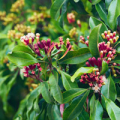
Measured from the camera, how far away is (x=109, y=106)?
969 mm

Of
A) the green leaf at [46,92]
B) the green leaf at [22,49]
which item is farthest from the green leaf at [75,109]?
the green leaf at [22,49]

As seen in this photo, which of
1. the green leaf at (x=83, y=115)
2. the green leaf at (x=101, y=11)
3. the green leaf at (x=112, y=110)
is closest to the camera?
the green leaf at (x=112, y=110)

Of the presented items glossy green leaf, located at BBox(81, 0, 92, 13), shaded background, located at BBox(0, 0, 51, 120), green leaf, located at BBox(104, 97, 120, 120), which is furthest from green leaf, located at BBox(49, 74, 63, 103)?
shaded background, located at BBox(0, 0, 51, 120)

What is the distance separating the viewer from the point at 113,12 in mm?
1061

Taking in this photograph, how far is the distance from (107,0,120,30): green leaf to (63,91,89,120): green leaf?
402 millimetres

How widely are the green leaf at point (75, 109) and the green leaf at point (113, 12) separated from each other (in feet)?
1.32

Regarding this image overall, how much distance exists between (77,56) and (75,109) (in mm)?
278

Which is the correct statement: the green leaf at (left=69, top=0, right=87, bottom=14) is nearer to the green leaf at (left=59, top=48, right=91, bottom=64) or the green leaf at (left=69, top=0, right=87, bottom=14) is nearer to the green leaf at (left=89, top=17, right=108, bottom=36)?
the green leaf at (left=89, top=17, right=108, bottom=36)

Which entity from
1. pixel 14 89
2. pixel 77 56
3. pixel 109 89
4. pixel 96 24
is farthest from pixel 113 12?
pixel 14 89

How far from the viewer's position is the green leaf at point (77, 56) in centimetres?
108

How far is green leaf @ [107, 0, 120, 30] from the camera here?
1.06 meters

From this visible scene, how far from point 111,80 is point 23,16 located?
1565mm

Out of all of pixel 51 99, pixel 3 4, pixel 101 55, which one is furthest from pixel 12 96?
pixel 101 55

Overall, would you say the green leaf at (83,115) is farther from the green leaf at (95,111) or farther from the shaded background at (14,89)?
the shaded background at (14,89)
